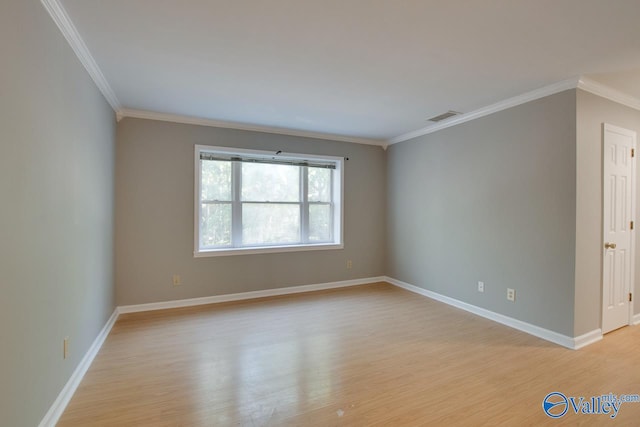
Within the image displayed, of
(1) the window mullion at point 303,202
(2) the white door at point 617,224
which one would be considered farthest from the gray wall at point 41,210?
(2) the white door at point 617,224

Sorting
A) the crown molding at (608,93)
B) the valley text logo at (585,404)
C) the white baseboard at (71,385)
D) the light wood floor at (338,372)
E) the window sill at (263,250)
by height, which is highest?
the crown molding at (608,93)

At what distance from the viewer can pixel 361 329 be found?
318cm

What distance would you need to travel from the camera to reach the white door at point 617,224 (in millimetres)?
2898

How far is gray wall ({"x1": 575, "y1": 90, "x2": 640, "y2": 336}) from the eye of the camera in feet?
8.89

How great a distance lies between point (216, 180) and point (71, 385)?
8.87 ft

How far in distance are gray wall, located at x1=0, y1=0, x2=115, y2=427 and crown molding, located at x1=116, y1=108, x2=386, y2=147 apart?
1127 mm

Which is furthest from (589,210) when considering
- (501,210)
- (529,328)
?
(529,328)

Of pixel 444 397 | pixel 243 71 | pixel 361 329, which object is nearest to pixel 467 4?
pixel 243 71

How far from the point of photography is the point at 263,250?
14.2 ft

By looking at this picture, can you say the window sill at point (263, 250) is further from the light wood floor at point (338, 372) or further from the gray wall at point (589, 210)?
the gray wall at point (589, 210)

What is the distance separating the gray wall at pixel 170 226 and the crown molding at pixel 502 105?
161cm

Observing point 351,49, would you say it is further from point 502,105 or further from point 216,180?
point 216,180

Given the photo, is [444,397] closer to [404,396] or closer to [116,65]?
[404,396]

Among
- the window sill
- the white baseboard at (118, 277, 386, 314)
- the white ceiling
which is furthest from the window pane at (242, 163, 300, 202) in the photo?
the white baseboard at (118, 277, 386, 314)
